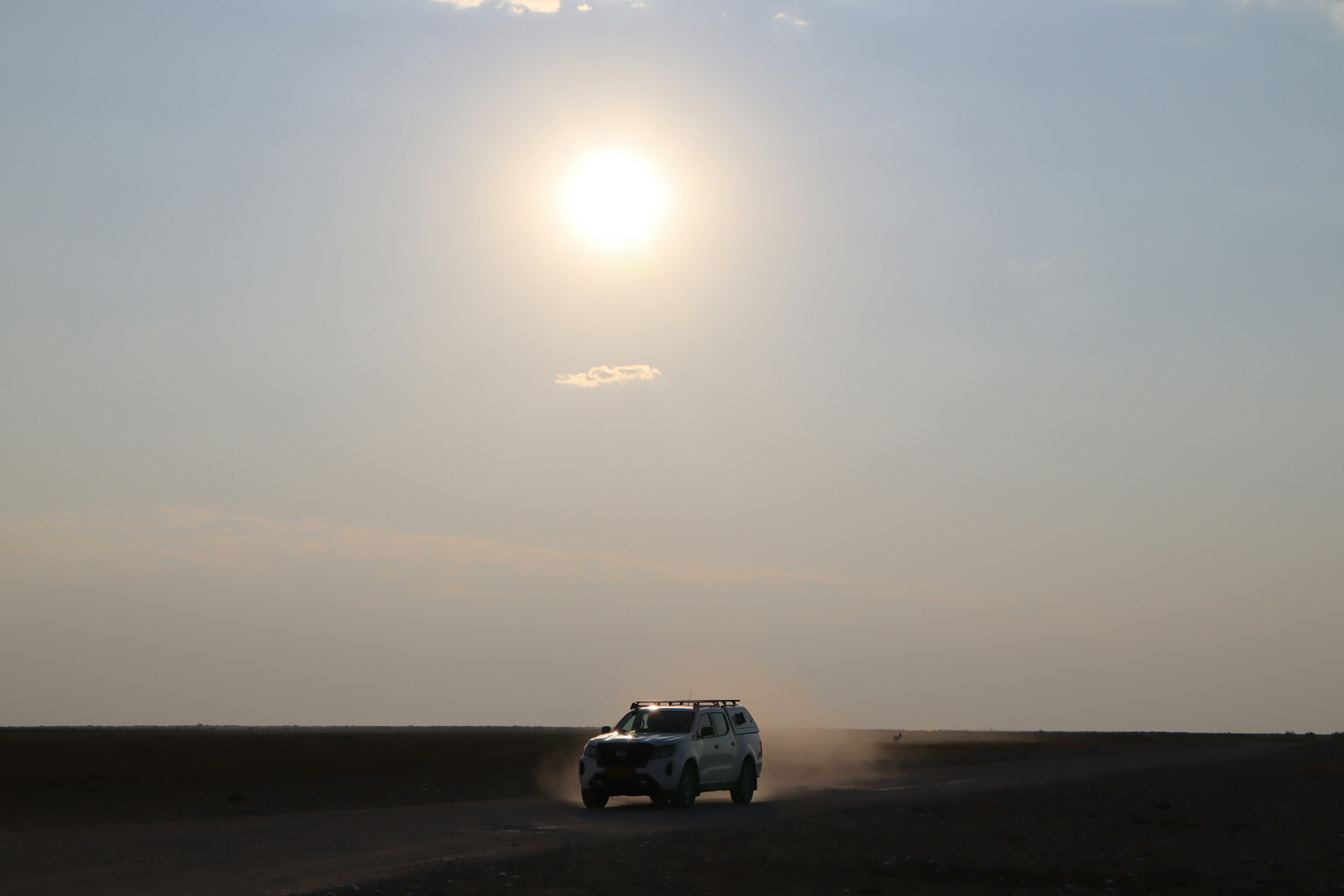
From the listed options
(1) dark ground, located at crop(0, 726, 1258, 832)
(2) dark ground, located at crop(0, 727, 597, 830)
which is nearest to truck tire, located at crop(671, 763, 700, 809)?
(1) dark ground, located at crop(0, 726, 1258, 832)

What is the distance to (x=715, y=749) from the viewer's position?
2761 centimetres

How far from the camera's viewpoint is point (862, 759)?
2264 inches

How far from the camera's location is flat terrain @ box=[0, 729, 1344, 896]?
1456 centimetres

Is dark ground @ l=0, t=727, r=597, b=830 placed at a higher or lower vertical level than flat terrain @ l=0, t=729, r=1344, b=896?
lower

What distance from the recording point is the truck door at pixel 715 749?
27.1 metres

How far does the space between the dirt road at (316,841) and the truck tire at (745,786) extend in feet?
1.01

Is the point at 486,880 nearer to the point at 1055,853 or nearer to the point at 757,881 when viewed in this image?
the point at 757,881

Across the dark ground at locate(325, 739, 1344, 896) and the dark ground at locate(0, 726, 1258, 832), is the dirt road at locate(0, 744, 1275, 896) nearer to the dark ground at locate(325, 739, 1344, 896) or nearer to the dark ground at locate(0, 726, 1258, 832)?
the dark ground at locate(325, 739, 1344, 896)

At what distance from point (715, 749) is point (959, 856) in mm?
11512

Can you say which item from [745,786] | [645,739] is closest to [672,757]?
[645,739]

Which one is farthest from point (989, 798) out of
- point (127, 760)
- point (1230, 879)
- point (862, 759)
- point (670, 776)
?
point (127, 760)

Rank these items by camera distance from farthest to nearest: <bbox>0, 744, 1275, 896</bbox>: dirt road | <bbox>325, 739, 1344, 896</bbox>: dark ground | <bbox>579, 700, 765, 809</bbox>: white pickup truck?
1. <bbox>579, 700, 765, 809</bbox>: white pickup truck
2. <bbox>0, 744, 1275, 896</bbox>: dirt road
3. <bbox>325, 739, 1344, 896</bbox>: dark ground

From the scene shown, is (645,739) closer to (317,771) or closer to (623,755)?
(623,755)

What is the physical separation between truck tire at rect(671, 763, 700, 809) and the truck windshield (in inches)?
33.6
